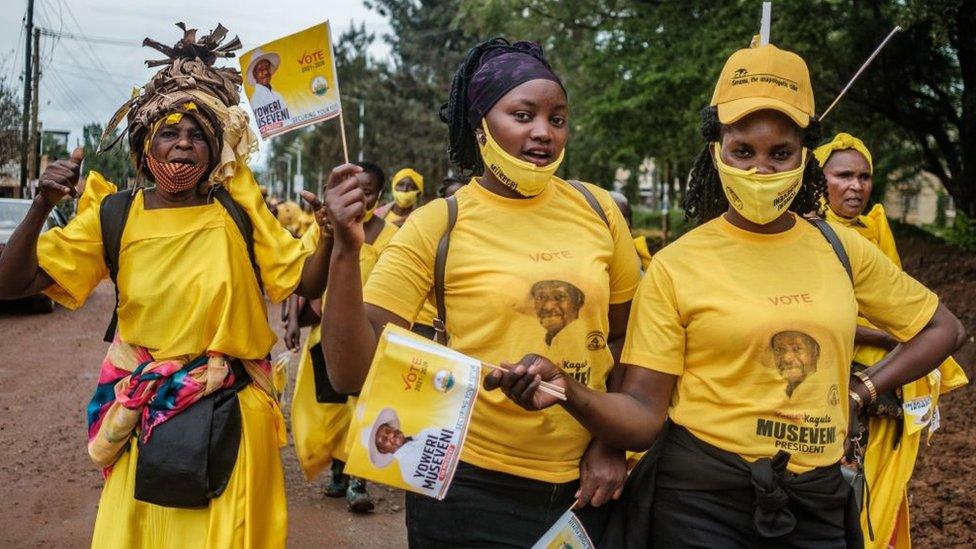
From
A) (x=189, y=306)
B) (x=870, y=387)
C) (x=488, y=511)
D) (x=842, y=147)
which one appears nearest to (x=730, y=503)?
(x=488, y=511)

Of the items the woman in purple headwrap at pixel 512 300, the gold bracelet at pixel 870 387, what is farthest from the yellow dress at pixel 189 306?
the gold bracelet at pixel 870 387

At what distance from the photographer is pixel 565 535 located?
2.73 meters

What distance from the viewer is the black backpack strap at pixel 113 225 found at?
3.64 meters

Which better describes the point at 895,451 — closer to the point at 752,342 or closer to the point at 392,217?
the point at 752,342

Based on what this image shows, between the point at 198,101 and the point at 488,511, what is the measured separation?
203 centimetres

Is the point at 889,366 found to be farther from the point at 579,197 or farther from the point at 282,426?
the point at 282,426

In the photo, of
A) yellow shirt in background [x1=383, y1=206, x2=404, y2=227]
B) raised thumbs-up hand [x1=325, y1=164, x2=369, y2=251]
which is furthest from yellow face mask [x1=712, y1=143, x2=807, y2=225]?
yellow shirt in background [x1=383, y1=206, x2=404, y2=227]

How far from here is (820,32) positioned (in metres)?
13.6

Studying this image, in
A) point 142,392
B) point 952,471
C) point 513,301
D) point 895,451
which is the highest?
point 513,301

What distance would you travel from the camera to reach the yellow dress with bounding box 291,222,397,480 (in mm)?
6539

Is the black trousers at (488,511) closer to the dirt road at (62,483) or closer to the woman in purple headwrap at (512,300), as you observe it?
the woman in purple headwrap at (512,300)

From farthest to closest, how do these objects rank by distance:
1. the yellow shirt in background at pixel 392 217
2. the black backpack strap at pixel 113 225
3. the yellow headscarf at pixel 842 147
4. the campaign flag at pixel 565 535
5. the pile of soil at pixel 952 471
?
the yellow shirt in background at pixel 392 217, the pile of soil at pixel 952 471, the yellow headscarf at pixel 842 147, the black backpack strap at pixel 113 225, the campaign flag at pixel 565 535

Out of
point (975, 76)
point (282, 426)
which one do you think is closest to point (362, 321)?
point (282, 426)

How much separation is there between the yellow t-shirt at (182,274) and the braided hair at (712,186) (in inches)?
58.2
